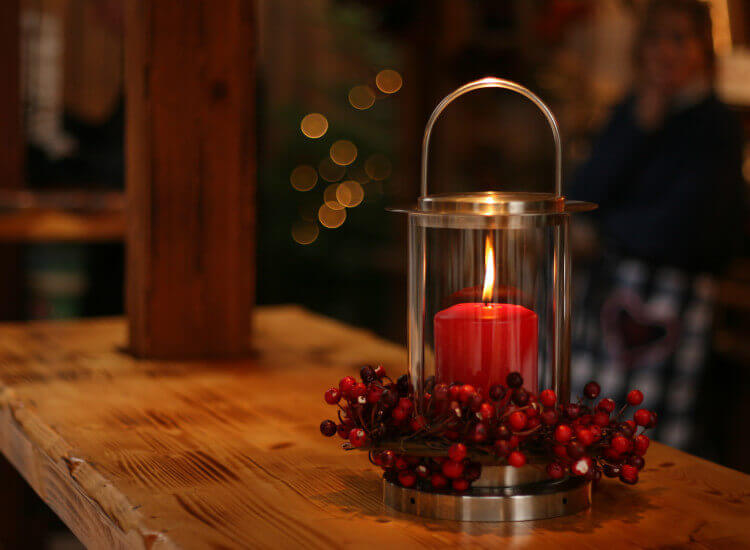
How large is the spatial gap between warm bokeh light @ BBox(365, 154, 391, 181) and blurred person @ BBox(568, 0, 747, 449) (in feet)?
6.75

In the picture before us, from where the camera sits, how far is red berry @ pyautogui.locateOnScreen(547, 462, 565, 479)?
716 millimetres

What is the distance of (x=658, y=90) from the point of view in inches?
88.5

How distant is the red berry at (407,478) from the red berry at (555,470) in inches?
4.1

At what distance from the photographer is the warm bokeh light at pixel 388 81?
462cm

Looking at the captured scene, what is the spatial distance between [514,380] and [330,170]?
3.65 m

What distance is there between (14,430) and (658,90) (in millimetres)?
1724

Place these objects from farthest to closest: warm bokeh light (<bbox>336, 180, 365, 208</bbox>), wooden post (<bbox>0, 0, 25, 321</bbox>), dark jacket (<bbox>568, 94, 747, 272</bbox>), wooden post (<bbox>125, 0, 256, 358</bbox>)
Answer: warm bokeh light (<bbox>336, 180, 365, 208</bbox>) < wooden post (<bbox>0, 0, 25, 321</bbox>) < dark jacket (<bbox>568, 94, 747, 272</bbox>) < wooden post (<bbox>125, 0, 256, 358</bbox>)

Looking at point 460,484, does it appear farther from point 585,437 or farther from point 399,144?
point 399,144

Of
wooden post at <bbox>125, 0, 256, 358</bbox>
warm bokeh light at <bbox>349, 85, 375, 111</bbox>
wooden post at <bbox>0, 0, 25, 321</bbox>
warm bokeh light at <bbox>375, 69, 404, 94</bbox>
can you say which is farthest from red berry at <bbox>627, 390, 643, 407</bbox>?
warm bokeh light at <bbox>349, 85, 375, 111</bbox>

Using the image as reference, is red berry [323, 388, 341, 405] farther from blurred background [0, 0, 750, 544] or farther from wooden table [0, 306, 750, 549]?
blurred background [0, 0, 750, 544]

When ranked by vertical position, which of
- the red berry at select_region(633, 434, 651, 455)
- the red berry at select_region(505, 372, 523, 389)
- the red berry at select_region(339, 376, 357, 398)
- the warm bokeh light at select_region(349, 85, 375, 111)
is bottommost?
the red berry at select_region(633, 434, 651, 455)

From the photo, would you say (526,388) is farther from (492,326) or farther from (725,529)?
(725,529)

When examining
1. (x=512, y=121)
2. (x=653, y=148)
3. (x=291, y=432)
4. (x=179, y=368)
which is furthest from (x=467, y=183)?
(x=291, y=432)

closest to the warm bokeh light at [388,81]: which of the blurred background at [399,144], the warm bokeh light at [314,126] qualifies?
the blurred background at [399,144]
